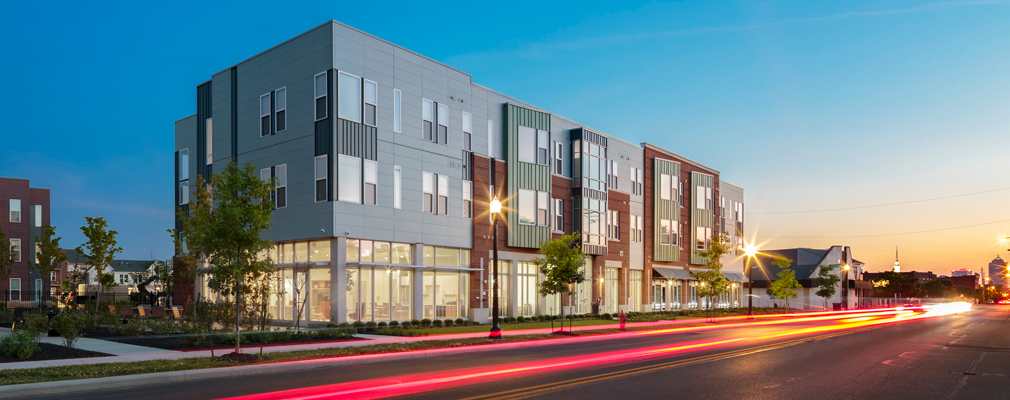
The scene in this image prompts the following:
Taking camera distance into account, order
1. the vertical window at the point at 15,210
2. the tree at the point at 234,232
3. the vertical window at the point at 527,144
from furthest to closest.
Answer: the vertical window at the point at 15,210
the vertical window at the point at 527,144
the tree at the point at 234,232

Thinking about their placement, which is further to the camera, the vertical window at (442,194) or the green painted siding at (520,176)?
the green painted siding at (520,176)

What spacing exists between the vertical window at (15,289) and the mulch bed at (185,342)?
1992 inches

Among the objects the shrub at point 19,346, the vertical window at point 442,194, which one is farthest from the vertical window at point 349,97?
the shrub at point 19,346

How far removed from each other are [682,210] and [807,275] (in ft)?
141

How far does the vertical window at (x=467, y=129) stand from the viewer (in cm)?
3819

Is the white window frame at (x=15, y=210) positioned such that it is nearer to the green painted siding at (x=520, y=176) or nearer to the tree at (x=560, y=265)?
the green painted siding at (x=520, y=176)

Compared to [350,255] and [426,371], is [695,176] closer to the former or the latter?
[350,255]

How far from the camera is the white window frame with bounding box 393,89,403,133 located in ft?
111

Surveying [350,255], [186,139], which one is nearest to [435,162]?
[350,255]

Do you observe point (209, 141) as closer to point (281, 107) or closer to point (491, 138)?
point (281, 107)

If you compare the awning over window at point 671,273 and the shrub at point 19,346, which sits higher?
the shrub at point 19,346

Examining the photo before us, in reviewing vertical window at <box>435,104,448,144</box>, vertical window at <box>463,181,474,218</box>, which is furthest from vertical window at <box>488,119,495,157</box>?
vertical window at <box>435,104,448,144</box>

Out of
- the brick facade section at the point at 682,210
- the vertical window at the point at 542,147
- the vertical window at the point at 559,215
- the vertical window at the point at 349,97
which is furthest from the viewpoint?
the brick facade section at the point at 682,210

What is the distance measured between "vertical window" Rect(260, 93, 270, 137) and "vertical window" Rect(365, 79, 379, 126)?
5613mm
